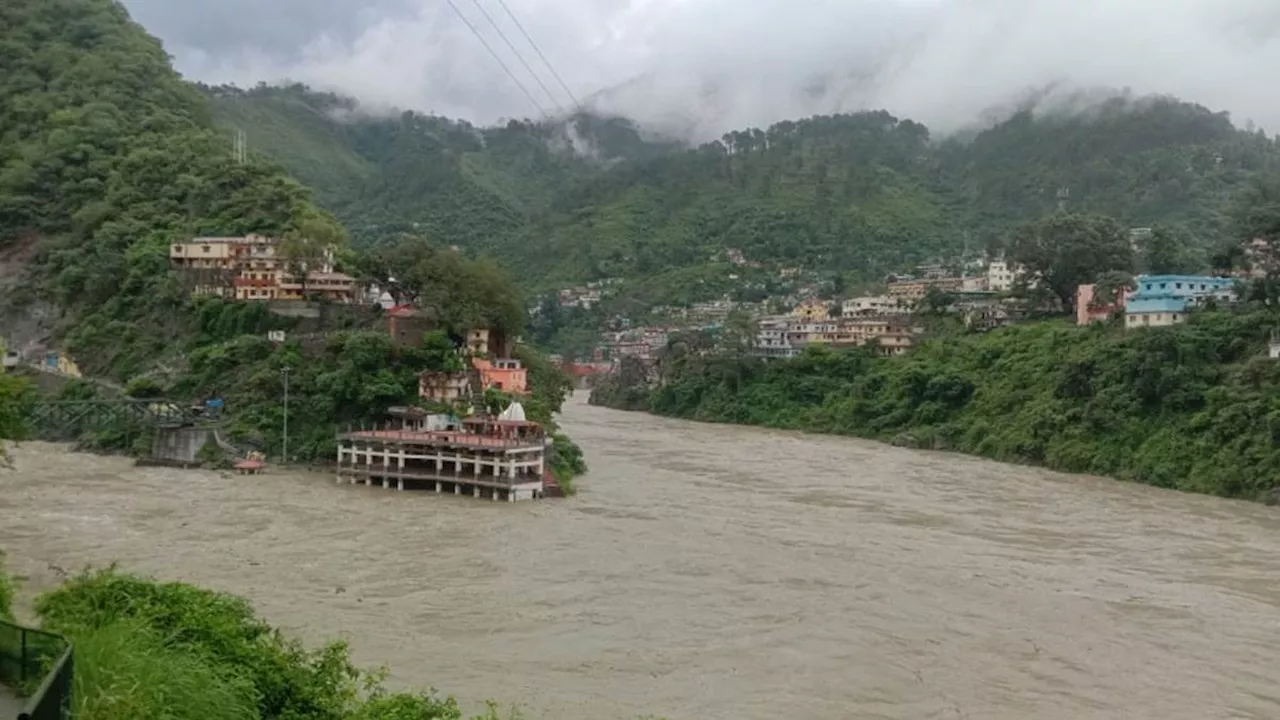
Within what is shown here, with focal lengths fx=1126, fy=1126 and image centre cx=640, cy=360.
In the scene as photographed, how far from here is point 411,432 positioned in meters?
29.1

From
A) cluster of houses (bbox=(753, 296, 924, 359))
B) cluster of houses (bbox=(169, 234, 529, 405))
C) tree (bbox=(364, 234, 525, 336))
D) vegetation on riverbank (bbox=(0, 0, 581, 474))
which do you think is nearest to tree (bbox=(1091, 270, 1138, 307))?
cluster of houses (bbox=(753, 296, 924, 359))

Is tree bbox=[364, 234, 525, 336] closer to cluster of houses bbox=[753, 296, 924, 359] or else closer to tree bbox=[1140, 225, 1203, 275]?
cluster of houses bbox=[753, 296, 924, 359]

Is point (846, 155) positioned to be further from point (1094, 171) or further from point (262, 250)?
point (262, 250)

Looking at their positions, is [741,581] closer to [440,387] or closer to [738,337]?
[440,387]

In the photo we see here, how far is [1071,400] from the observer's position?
1396 inches

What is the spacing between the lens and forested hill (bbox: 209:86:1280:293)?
7812 cm

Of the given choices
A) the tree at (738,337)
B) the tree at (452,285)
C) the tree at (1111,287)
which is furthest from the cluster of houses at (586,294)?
the tree at (452,285)

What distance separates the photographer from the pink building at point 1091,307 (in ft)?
136

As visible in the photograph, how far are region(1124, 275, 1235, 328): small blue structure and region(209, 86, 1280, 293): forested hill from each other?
833 inches

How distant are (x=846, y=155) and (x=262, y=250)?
67.5 metres

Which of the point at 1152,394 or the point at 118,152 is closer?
the point at 1152,394

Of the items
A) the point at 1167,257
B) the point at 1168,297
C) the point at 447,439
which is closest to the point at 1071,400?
the point at 1168,297

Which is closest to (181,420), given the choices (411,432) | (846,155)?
(411,432)

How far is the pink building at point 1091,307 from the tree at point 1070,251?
158 cm
